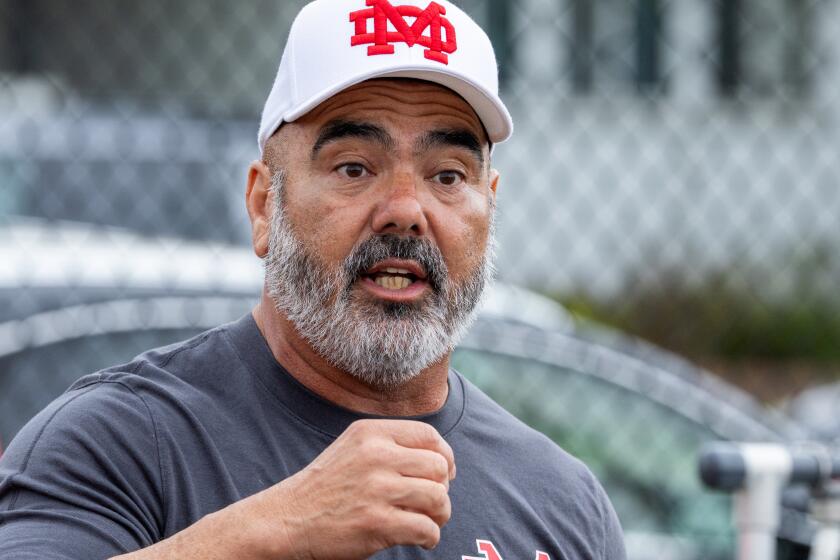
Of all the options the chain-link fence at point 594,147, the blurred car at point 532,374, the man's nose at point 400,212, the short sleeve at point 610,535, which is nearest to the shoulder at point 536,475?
the short sleeve at point 610,535

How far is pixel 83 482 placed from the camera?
2041 millimetres

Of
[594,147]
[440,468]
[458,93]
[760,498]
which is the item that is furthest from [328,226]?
[594,147]

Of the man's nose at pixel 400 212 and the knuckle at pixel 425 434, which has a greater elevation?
the man's nose at pixel 400 212

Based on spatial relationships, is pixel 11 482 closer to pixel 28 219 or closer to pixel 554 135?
pixel 28 219

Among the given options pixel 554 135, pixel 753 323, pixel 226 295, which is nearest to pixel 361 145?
pixel 226 295

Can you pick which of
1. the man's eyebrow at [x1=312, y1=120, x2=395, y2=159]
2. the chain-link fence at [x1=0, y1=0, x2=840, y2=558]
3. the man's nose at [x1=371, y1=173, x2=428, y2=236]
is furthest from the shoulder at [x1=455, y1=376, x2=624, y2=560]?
the chain-link fence at [x1=0, y1=0, x2=840, y2=558]

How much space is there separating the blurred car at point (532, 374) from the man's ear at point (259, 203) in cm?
191

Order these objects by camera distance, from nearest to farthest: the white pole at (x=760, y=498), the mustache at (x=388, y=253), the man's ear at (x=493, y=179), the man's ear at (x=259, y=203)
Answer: the mustache at (x=388, y=253) < the man's ear at (x=259, y=203) < the man's ear at (x=493, y=179) < the white pole at (x=760, y=498)

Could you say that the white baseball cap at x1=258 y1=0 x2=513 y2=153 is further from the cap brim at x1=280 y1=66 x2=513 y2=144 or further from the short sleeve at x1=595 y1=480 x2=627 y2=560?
the short sleeve at x1=595 y1=480 x2=627 y2=560

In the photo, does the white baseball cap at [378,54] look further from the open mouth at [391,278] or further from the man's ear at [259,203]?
the open mouth at [391,278]

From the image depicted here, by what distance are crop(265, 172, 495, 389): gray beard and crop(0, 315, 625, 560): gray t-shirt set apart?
0.08 meters

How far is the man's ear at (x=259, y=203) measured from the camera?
2498mm

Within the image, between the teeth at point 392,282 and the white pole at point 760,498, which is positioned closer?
the teeth at point 392,282

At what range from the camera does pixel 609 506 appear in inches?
102
